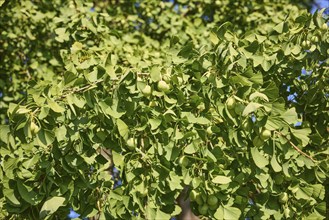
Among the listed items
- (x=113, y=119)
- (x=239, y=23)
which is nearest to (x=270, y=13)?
(x=239, y=23)

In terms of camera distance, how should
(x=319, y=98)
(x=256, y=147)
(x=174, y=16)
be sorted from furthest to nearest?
(x=174, y=16)
(x=319, y=98)
(x=256, y=147)

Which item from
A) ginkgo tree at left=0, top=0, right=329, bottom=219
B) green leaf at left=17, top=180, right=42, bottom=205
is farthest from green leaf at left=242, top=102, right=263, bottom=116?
green leaf at left=17, top=180, right=42, bottom=205

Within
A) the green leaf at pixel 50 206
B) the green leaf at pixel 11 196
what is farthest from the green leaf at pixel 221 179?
the green leaf at pixel 11 196

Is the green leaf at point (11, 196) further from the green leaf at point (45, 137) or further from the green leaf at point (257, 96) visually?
the green leaf at point (257, 96)

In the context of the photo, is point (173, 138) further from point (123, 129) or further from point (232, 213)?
point (232, 213)

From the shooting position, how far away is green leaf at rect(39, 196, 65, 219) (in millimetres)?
1483

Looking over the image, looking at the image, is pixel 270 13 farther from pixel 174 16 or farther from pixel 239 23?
pixel 174 16

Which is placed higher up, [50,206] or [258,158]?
[258,158]

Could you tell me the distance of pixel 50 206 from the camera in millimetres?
1488

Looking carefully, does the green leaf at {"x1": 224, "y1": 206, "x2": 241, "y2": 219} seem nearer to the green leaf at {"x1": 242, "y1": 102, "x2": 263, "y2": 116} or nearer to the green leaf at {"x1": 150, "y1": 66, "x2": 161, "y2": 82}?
the green leaf at {"x1": 242, "y1": 102, "x2": 263, "y2": 116}

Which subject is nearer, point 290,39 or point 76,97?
point 76,97

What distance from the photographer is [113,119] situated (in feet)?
5.08

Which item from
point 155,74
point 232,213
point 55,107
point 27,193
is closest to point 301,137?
point 232,213

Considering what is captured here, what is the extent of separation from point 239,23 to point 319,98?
5.87 feet
